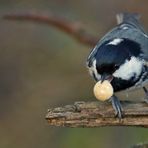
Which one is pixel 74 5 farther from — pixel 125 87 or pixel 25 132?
pixel 125 87

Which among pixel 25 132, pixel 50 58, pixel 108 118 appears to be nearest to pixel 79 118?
pixel 108 118

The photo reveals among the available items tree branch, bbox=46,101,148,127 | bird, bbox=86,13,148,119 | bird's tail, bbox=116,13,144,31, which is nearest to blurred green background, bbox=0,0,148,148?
bird's tail, bbox=116,13,144,31

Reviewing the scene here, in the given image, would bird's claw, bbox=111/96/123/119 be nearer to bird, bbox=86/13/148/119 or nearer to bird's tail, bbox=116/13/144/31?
bird, bbox=86/13/148/119

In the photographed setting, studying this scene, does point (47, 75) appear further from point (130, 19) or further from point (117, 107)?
point (117, 107)

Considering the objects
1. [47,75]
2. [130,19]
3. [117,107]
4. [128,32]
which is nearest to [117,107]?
[117,107]

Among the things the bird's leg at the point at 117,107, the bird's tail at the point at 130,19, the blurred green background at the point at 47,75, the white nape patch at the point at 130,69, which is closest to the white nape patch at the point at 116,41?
the white nape patch at the point at 130,69

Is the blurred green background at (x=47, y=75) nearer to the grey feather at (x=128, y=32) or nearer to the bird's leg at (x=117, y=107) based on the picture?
the grey feather at (x=128, y=32)
